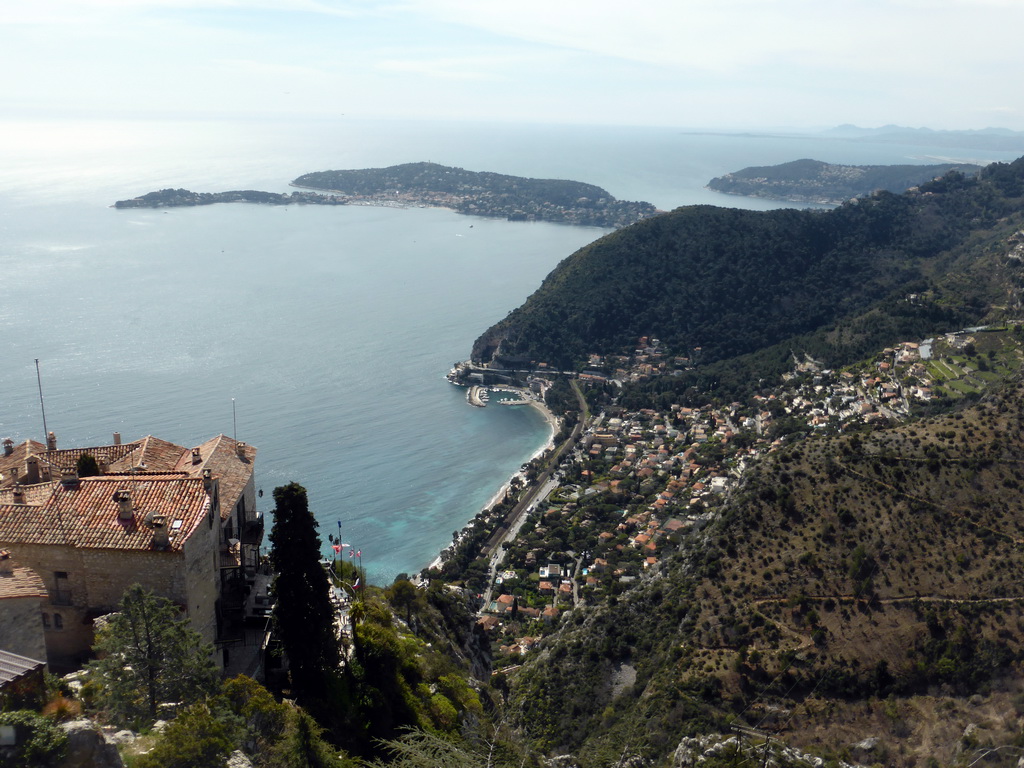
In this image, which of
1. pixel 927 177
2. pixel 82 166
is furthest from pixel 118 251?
pixel 927 177

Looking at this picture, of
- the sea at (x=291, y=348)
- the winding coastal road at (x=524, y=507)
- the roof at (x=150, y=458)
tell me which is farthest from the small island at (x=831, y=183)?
the roof at (x=150, y=458)

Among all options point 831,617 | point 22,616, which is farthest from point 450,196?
point 22,616

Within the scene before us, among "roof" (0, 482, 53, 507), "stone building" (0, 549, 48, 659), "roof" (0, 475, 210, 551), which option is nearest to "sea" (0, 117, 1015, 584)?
"roof" (0, 482, 53, 507)

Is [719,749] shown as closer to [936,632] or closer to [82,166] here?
[936,632]

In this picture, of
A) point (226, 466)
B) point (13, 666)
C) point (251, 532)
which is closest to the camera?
point (13, 666)

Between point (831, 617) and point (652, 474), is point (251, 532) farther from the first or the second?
point (652, 474)

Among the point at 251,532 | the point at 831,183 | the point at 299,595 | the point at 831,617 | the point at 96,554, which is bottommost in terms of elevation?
the point at 831,617

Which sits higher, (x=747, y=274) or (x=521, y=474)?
(x=747, y=274)
